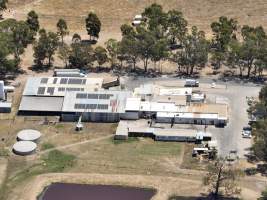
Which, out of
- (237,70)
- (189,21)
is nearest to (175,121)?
(237,70)

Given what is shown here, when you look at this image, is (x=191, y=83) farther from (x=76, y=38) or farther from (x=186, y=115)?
(x=76, y=38)

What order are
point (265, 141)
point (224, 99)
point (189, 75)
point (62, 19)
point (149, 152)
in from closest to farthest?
point (265, 141)
point (149, 152)
point (224, 99)
point (189, 75)
point (62, 19)

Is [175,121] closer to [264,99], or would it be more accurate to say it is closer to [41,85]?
[264,99]

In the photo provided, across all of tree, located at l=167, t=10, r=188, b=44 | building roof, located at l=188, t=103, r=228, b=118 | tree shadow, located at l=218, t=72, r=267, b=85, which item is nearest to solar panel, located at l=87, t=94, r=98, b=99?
building roof, located at l=188, t=103, r=228, b=118

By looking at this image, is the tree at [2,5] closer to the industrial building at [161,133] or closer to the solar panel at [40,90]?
the solar panel at [40,90]

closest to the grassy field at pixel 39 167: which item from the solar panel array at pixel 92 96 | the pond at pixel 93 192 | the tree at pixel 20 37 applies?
the pond at pixel 93 192

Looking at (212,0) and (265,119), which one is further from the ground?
(212,0)

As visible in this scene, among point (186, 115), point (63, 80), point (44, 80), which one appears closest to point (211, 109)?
point (186, 115)
